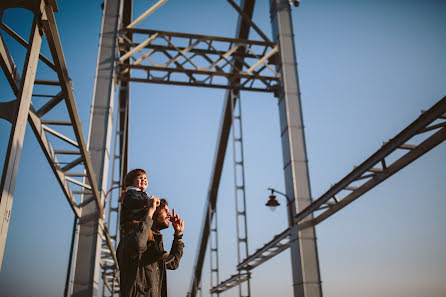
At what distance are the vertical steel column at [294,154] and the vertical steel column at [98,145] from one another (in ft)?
17.3

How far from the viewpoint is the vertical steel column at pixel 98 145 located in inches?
368

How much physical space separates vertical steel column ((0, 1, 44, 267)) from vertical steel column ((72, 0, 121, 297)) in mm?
6724

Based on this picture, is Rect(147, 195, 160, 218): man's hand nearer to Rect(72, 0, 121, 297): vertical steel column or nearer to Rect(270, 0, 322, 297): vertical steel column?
Rect(72, 0, 121, 297): vertical steel column

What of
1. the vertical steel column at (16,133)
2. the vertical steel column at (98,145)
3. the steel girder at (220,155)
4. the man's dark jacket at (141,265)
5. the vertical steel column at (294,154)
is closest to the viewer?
the man's dark jacket at (141,265)

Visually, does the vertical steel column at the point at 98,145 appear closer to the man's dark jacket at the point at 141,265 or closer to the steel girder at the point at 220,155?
the steel girder at the point at 220,155

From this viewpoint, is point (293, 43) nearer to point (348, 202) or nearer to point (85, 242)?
point (348, 202)

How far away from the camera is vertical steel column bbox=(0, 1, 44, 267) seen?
3.08 meters

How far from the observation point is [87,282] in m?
9.23


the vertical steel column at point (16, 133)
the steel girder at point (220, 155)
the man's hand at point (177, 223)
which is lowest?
the man's hand at point (177, 223)

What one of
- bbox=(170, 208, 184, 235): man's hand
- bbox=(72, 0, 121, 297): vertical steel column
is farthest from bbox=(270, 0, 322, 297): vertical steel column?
bbox=(170, 208, 184, 235): man's hand

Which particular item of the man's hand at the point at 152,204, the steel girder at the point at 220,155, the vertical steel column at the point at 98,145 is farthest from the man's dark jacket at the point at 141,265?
the steel girder at the point at 220,155

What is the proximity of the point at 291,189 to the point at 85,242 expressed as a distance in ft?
19.0

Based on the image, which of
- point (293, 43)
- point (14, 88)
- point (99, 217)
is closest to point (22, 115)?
point (14, 88)

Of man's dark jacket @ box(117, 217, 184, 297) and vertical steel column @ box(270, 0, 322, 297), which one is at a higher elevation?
vertical steel column @ box(270, 0, 322, 297)
